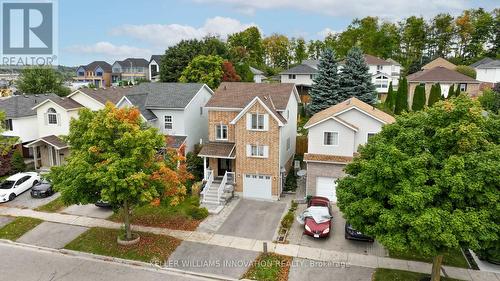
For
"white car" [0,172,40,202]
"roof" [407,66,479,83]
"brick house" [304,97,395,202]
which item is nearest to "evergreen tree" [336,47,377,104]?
"brick house" [304,97,395,202]

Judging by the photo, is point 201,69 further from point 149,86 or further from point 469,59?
point 469,59

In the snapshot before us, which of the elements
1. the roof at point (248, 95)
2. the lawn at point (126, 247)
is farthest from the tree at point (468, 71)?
the lawn at point (126, 247)

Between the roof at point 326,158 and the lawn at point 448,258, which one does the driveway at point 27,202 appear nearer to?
the roof at point 326,158

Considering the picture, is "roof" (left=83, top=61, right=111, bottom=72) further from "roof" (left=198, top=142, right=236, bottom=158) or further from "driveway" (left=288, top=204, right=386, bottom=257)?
"driveway" (left=288, top=204, right=386, bottom=257)

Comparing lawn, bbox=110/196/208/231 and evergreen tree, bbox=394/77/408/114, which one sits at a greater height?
evergreen tree, bbox=394/77/408/114

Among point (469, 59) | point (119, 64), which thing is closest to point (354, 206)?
point (469, 59)
